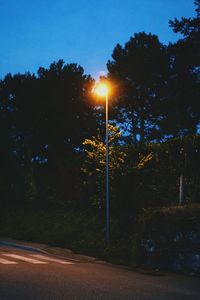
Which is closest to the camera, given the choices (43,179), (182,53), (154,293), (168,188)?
(154,293)

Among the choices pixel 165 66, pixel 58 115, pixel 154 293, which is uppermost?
pixel 165 66

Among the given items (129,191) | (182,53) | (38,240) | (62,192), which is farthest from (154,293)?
(62,192)

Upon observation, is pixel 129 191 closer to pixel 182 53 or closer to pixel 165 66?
pixel 182 53

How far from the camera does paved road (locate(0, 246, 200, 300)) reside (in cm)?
1053

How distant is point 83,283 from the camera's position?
40.1 ft

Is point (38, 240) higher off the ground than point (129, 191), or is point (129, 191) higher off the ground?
point (129, 191)

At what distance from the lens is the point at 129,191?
2272cm

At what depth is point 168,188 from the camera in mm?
24484

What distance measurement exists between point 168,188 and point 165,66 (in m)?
20.3

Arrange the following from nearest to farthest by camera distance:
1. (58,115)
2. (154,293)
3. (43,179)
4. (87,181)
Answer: (154,293)
(87,181)
(43,179)
(58,115)

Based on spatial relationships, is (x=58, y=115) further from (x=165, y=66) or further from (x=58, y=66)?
(x=165, y=66)

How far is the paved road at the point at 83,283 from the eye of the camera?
34.5ft

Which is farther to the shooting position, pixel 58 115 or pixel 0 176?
pixel 58 115

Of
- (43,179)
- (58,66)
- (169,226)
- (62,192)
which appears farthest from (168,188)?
(58,66)
